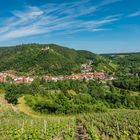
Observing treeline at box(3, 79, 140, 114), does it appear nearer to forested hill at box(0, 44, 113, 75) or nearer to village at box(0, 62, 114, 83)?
village at box(0, 62, 114, 83)

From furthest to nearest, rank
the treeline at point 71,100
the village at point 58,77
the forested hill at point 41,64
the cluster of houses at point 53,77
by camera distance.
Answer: the forested hill at point 41,64 < the cluster of houses at point 53,77 < the village at point 58,77 < the treeline at point 71,100

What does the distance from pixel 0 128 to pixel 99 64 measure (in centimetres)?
16837

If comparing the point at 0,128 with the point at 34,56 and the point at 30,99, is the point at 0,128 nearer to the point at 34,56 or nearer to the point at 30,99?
the point at 30,99

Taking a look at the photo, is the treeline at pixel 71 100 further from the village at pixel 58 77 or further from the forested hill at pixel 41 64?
the forested hill at pixel 41 64

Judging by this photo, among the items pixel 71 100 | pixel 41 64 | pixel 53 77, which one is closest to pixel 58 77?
pixel 53 77

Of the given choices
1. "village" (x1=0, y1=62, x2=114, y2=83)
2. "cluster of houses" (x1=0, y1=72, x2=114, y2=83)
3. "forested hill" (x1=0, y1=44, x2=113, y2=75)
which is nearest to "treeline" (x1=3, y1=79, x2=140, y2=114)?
"village" (x1=0, y1=62, x2=114, y2=83)

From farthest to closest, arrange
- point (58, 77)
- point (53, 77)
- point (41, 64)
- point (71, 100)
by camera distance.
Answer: point (41, 64) → point (58, 77) → point (53, 77) → point (71, 100)

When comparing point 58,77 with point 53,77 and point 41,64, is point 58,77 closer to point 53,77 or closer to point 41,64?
point 53,77

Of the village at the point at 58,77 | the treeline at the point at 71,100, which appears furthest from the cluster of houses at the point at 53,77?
the treeline at the point at 71,100

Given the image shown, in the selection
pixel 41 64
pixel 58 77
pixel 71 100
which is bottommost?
pixel 71 100

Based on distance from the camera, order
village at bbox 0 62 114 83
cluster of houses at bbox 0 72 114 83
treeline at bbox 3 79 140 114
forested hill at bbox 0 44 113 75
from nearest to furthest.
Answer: treeline at bbox 3 79 140 114, village at bbox 0 62 114 83, cluster of houses at bbox 0 72 114 83, forested hill at bbox 0 44 113 75

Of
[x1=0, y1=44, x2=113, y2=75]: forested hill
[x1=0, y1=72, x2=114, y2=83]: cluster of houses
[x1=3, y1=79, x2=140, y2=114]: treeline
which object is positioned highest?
[x1=0, y1=44, x2=113, y2=75]: forested hill

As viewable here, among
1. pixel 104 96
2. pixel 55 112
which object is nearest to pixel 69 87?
pixel 104 96

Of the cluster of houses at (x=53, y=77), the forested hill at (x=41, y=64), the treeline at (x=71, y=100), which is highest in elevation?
the forested hill at (x=41, y=64)
